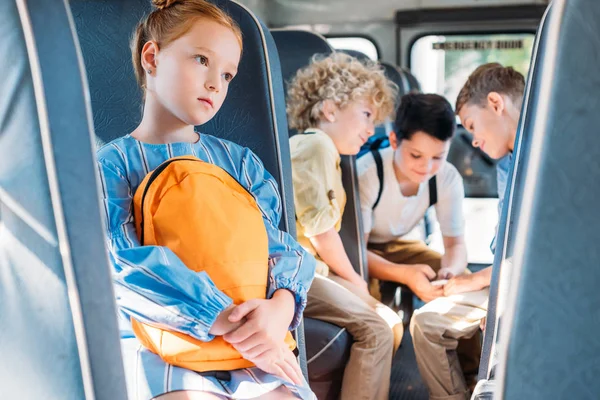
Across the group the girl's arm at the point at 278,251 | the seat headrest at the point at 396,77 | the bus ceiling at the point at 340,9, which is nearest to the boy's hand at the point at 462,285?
the girl's arm at the point at 278,251

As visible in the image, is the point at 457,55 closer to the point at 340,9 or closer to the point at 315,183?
the point at 340,9

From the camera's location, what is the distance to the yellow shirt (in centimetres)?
198

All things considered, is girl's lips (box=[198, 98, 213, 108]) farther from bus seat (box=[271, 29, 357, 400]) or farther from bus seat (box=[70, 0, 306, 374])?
bus seat (box=[271, 29, 357, 400])

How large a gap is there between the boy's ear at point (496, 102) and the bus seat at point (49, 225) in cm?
148

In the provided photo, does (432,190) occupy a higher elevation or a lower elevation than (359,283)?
higher

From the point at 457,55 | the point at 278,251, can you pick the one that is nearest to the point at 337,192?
the point at 278,251

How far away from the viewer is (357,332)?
197cm

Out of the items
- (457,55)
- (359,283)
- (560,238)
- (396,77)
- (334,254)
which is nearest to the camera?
(560,238)

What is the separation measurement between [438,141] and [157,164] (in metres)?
1.45

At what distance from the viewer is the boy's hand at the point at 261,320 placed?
1035 mm

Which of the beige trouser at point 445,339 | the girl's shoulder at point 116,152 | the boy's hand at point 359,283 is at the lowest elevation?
the beige trouser at point 445,339

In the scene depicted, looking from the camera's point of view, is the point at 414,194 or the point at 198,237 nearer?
the point at 198,237

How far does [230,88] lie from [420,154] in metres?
1.19

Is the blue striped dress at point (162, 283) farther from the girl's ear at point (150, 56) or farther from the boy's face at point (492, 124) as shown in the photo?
the boy's face at point (492, 124)
